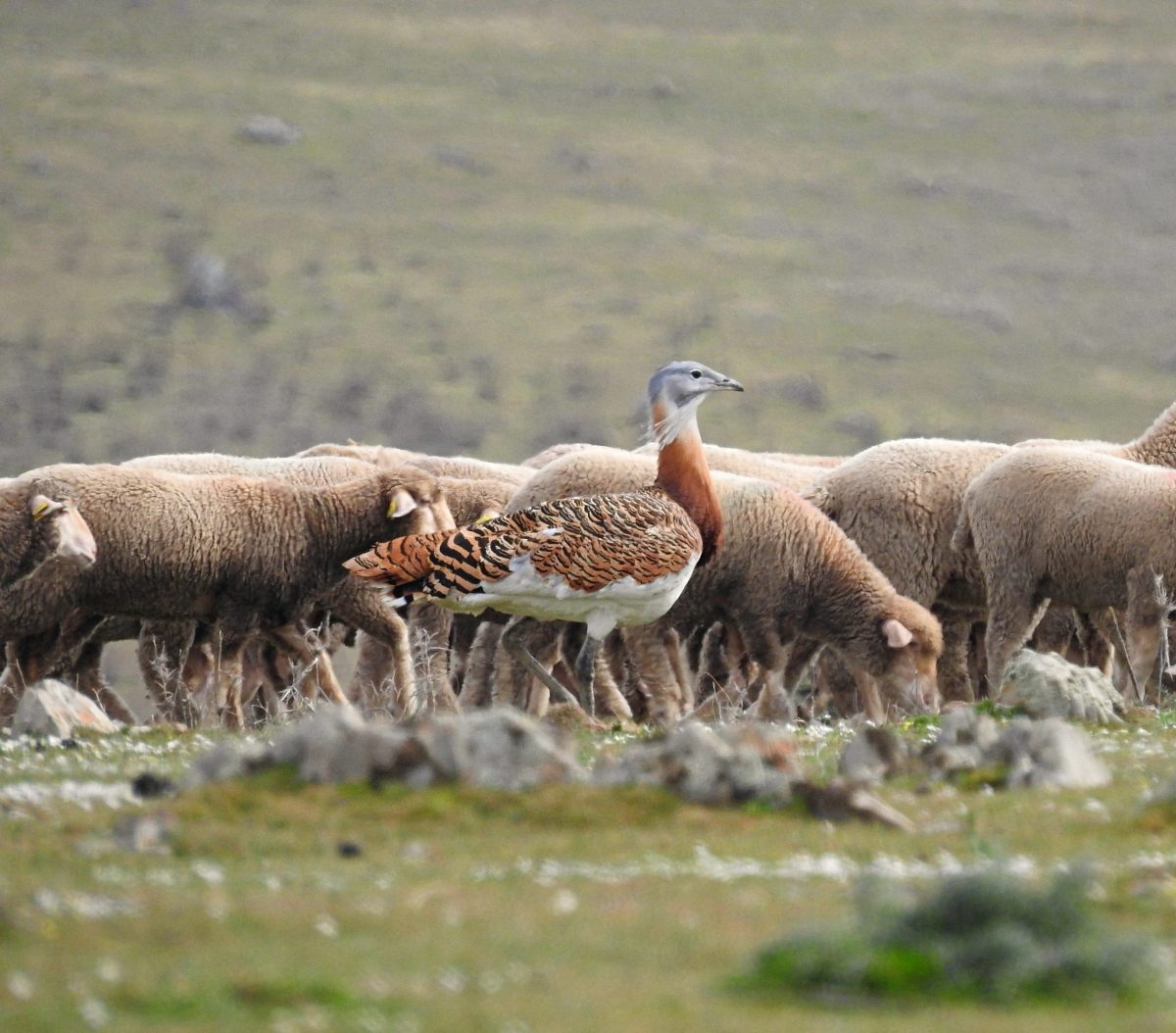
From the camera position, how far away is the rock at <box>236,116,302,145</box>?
6056 cm

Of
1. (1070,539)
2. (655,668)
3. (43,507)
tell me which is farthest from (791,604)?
(43,507)

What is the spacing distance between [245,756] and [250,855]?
103 centimetres

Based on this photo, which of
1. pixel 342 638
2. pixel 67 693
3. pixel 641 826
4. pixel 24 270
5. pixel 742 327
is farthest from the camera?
pixel 742 327

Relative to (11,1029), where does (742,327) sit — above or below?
below

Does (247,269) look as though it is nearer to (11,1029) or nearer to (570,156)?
(570,156)

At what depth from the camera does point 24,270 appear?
49.7 metres

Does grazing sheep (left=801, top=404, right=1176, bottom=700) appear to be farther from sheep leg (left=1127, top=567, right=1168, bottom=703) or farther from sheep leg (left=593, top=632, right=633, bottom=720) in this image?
sheep leg (left=593, top=632, right=633, bottom=720)

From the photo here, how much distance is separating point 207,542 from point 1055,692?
6030 millimetres

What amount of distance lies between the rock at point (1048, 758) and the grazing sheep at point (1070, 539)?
6.54 metres

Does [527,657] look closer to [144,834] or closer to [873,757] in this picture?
[873,757]

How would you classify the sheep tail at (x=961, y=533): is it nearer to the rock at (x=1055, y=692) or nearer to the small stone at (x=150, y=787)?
the rock at (x=1055, y=692)

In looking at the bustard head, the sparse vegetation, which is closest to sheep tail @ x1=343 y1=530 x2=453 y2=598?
the bustard head

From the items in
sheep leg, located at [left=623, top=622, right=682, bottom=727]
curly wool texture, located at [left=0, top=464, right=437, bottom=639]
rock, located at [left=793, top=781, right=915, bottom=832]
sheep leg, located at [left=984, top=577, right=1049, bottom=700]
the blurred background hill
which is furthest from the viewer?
the blurred background hill

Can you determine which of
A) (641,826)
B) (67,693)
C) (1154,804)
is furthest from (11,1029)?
(67,693)
